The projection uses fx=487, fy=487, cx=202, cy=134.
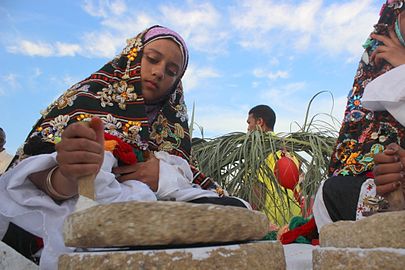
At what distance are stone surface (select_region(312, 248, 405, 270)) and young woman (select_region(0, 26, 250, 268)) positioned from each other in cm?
62

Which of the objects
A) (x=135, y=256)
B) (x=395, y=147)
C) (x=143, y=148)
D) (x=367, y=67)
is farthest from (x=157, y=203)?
(x=367, y=67)

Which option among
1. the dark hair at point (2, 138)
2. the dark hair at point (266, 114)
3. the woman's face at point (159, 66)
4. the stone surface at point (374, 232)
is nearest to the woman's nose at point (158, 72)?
the woman's face at point (159, 66)

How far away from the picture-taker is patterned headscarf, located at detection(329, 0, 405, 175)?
228 cm

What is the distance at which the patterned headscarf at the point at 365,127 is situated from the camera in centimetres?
228

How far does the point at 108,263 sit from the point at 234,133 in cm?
317

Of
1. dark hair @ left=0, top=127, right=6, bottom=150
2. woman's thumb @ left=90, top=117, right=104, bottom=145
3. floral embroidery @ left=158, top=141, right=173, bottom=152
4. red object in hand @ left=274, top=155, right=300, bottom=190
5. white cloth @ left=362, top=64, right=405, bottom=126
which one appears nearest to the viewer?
woman's thumb @ left=90, top=117, right=104, bottom=145

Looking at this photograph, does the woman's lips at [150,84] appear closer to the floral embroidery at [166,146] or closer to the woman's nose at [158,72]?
→ the woman's nose at [158,72]

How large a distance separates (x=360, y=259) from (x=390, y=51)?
1.65 meters

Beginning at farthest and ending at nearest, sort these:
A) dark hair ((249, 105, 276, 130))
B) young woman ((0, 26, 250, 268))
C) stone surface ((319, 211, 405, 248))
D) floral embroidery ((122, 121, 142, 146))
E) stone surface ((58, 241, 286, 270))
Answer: dark hair ((249, 105, 276, 130)) → floral embroidery ((122, 121, 142, 146)) → young woman ((0, 26, 250, 268)) → stone surface ((319, 211, 405, 248)) → stone surface ((58, 241, 286, 270))

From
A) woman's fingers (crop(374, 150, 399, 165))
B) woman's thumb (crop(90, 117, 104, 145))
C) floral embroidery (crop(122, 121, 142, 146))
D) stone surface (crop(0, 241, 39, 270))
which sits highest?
floral embroidery (crop(122, 121, 142, 146))

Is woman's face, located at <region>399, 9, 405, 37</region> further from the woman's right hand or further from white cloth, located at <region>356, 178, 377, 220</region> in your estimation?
the woman's right hand

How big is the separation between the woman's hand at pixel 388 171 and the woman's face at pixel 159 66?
1112 millimetres

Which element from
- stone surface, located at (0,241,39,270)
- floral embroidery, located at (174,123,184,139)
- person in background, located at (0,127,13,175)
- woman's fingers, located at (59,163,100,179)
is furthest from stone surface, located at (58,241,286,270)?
person in background, located at (0,127,13,175)

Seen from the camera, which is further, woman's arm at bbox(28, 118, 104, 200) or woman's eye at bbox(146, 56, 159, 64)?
woman's eye at bbox(146, 56, 159, 64)
